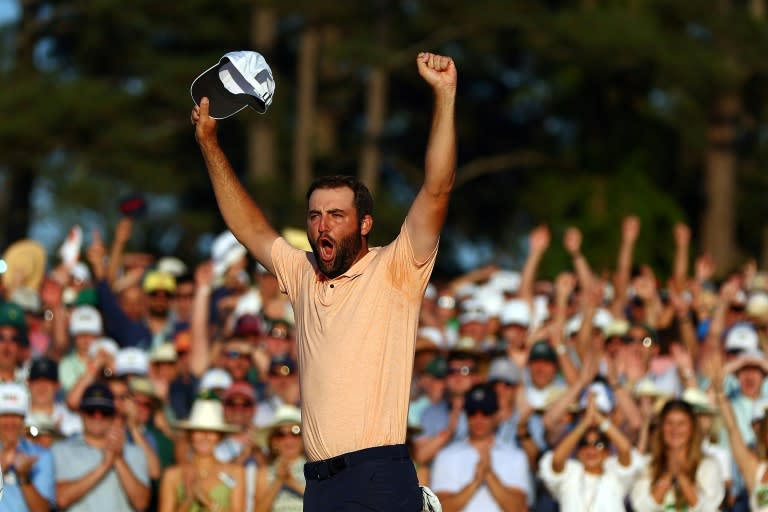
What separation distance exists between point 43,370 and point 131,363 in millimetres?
952

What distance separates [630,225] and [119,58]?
18.2 m

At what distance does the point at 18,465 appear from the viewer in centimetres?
987

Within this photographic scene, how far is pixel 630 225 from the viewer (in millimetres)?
13859

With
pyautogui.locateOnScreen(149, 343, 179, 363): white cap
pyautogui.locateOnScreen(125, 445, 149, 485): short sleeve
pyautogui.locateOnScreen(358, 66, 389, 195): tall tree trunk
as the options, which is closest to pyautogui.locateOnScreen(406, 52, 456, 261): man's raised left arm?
pyautogui.locateOnScreen(125, 445, 149, 485): short sleeve

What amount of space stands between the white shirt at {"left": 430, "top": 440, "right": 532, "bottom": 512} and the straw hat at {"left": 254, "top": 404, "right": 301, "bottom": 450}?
2.89 ft

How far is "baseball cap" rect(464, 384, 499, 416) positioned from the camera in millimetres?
10547

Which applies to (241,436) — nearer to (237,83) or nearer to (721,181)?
(237,83)

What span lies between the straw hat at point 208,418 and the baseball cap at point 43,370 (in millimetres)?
865

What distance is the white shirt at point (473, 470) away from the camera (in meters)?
10.5

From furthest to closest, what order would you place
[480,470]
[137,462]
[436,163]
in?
[137,462], [480,470], [436,163]

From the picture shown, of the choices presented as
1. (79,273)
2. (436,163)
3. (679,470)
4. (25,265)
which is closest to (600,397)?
(679,470)

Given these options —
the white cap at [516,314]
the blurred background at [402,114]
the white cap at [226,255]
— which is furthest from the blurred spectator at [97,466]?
the blurred background at [402,114]

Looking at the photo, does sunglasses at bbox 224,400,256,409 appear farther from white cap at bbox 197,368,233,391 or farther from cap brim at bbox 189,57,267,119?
cap brim at bbox 189,57,267,119

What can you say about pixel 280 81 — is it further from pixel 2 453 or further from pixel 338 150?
pixel 2 453
